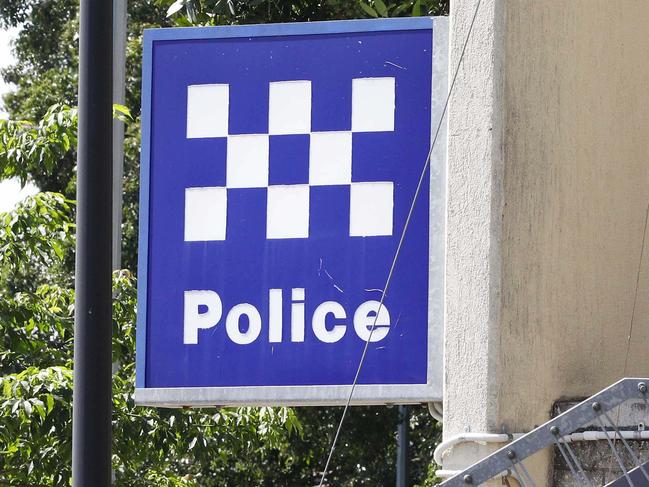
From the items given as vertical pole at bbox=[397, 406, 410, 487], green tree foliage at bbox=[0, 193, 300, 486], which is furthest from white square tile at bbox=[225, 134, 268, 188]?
vertical pole at bbox=[397, 406, 410, 487]

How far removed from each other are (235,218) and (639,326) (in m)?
1.67

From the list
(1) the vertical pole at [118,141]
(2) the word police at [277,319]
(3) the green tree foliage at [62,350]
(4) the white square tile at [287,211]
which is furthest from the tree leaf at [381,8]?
(1) the vertical pole at [118,141]

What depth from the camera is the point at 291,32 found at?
528cm

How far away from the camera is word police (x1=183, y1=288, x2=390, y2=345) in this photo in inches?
196

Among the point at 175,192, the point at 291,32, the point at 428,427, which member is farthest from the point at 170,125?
the point at 428,427

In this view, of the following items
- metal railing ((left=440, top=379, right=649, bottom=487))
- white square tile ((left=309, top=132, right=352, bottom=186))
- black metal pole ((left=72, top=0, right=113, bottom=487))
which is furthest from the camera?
white square tile ((left=309, top=132, right=352, bottom=186))

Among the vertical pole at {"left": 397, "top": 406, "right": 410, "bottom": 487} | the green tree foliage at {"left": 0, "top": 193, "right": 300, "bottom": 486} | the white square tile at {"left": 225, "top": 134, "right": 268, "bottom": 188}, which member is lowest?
the vertical pole at {"left": 397, "top": 406, "right": 410, "bottom": 487}

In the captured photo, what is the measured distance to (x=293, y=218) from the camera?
202 inches

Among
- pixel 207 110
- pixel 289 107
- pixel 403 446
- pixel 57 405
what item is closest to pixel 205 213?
pixel 207 110

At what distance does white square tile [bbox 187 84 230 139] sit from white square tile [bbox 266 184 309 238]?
1.14 ft

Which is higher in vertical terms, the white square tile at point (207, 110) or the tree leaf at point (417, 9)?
the tree leaf at point (417, 9)

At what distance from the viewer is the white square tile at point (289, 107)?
519 centimetres

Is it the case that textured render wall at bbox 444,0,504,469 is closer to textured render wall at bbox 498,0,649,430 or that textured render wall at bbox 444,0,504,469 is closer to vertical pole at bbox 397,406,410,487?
textured render wall at bbox 498,0,649,430

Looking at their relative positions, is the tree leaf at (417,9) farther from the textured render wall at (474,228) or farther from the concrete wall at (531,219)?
the textured render wall at (474,228)
